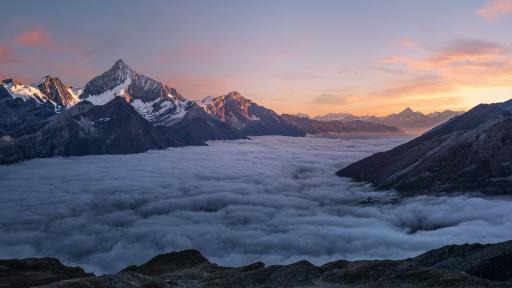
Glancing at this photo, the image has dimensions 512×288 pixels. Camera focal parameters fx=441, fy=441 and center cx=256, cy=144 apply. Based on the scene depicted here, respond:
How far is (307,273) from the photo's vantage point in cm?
10200

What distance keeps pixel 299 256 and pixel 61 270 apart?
92.7m

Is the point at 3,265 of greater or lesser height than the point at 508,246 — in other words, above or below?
below

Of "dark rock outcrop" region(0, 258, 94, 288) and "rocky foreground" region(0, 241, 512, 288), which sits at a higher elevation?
"rocky foreground" region(0, 241, 512, 288)

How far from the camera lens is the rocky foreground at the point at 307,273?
8194cm

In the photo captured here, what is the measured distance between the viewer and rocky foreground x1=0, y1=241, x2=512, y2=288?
81.9 meters

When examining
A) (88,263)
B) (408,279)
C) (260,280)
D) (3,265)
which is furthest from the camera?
(88,263)

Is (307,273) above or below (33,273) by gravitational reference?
above

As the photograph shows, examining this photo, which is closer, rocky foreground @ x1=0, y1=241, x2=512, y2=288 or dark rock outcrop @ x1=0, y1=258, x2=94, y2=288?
rocky foreground @ x1=0, y1=241, x2=512, y2=288

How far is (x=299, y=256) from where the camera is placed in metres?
182

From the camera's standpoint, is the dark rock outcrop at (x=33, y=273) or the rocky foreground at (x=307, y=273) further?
the dark rock outcrop at (x=33, y=273)

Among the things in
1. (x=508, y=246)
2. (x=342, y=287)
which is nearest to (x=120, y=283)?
(x=342, y=287)

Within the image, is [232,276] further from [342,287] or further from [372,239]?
[372,239]

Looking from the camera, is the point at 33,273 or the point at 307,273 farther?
the point at 33,273

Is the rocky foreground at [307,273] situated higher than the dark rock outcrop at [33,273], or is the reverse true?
the rocky foreground at [307,273]
